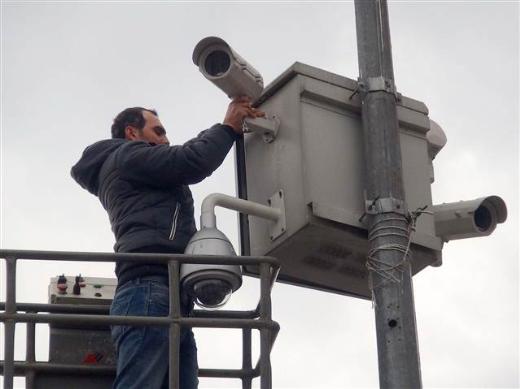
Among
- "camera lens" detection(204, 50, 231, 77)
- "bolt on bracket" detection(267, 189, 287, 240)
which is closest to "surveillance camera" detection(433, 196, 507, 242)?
"bolt on bracket" detection(267, 189, 287, 240)

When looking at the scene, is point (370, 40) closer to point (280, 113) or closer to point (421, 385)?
point (280, 113)

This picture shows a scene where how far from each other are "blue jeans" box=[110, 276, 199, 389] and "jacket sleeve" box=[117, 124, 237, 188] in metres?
0.61

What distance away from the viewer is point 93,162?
7.53m

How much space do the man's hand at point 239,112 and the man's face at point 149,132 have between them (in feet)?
1.77

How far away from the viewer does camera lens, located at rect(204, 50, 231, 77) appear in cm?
743

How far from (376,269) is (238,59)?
168cm

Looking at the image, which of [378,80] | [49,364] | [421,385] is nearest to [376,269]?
[421,385]

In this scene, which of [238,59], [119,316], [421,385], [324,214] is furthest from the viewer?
[238,59]

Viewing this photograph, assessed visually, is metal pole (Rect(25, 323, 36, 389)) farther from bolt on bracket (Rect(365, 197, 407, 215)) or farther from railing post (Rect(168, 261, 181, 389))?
bolt on bracket (Rect(365, 197, 407, 215))

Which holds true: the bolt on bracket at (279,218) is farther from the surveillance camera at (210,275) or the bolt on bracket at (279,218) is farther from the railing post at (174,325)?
the railing post at (174,325)

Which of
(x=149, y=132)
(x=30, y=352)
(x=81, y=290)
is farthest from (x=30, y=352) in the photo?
(x=149, y=132)

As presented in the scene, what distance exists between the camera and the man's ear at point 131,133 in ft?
25.4

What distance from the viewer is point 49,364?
7453 mm

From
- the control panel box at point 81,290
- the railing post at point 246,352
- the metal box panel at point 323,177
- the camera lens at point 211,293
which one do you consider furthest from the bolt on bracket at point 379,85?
the control panel box at point 81,290
